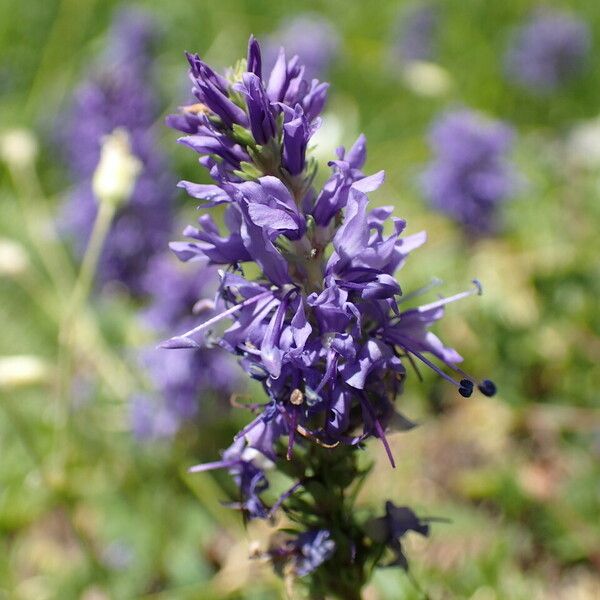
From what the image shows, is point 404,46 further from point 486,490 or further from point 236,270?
point 236,270

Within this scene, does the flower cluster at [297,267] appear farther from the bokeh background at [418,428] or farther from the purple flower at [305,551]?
the bokeh background at [418,428]

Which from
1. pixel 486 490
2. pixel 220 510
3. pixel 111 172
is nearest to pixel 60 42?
pixel 111 172

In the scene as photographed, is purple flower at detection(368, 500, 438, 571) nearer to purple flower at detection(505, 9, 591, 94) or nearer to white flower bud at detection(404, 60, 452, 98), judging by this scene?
white flower bud at detection(404, 60, 452, 98)

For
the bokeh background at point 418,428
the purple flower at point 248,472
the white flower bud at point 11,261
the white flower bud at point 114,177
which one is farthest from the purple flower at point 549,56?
the purple flower at point 248,472

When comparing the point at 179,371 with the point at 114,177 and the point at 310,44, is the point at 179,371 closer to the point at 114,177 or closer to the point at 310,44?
the point at 114,177

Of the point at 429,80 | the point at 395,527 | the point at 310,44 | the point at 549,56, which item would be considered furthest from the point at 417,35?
the point at 395,527
